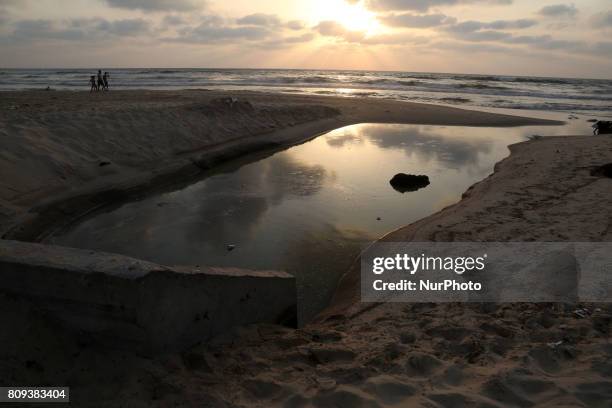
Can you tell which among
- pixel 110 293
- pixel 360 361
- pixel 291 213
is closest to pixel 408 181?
pixel 291 213

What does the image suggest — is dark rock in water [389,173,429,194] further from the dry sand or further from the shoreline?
the shoreline

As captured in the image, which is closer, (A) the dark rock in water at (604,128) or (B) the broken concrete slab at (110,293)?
(B) the broken concrete slab at (110,293)

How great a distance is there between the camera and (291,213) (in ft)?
27.0

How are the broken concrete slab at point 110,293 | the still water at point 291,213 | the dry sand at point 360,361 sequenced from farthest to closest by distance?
the still water at point 291,213 → the broken concrete slab at point 110,293 → the dry sand at point 360,361

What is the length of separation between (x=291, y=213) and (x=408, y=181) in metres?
3.62

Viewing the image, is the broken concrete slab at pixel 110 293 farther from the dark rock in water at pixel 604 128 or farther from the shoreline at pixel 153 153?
the dark rock in water at pixel 604 128

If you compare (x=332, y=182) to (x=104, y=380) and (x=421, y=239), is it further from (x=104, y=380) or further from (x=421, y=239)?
(x=104, y=380)

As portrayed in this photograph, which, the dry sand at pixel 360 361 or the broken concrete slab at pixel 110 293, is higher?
the broken concrete slab at pixel 110 293

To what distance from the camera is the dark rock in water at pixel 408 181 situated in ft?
33.2

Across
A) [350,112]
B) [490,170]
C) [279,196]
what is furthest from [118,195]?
[350,112]

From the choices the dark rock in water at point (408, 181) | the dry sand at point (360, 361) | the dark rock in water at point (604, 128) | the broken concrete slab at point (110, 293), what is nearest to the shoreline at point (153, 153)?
the broken concrete slab at point (110, 293)

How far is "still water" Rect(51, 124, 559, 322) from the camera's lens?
6355 millimetres

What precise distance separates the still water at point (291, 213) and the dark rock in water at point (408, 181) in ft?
0.75

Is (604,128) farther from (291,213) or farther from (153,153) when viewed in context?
(153,153)
